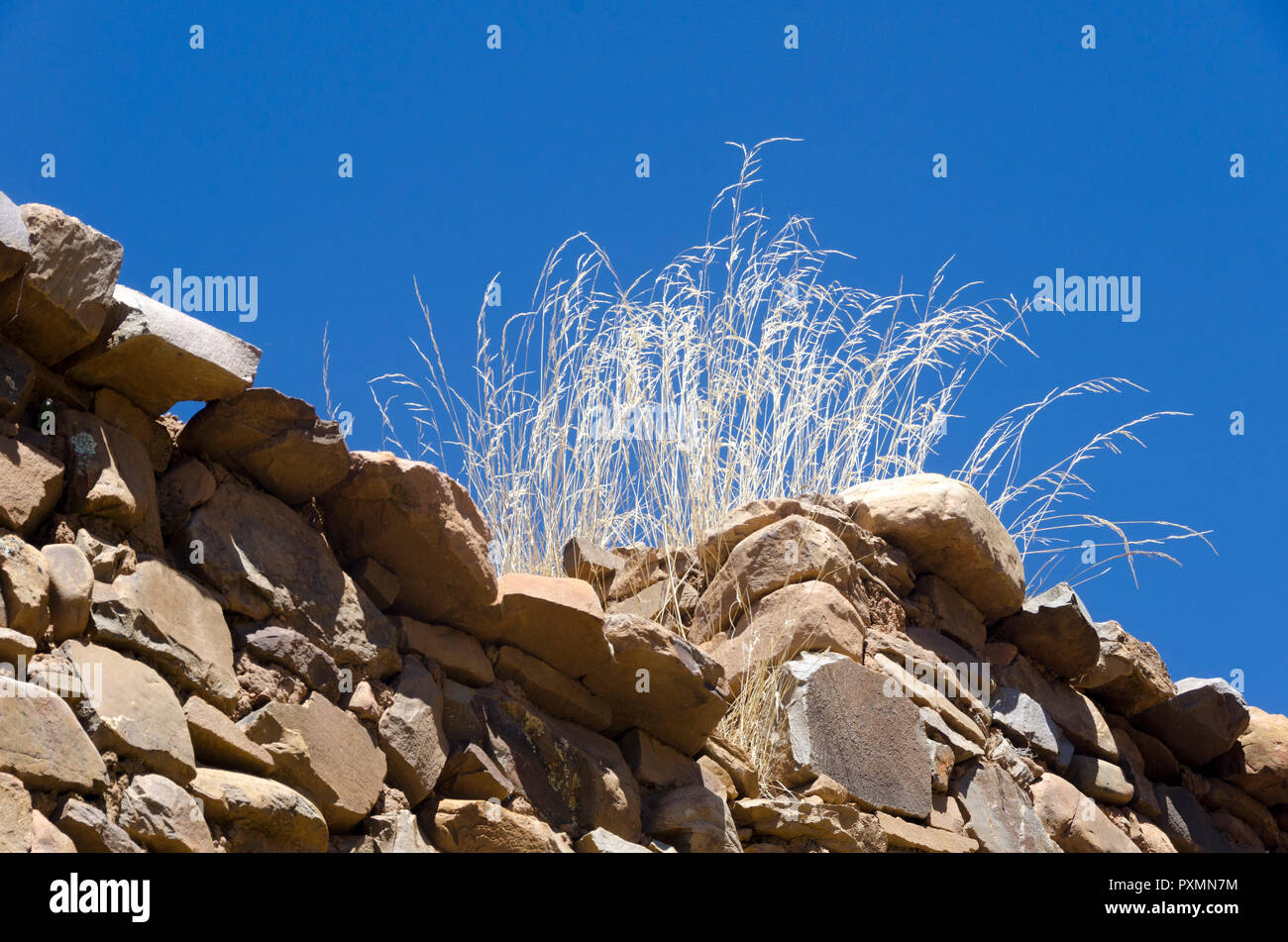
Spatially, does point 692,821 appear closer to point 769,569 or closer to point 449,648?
point 449,648

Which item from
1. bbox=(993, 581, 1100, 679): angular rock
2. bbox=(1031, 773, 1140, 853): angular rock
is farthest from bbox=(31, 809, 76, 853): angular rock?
bbox=(993, 581, 1100, 679): angular rock

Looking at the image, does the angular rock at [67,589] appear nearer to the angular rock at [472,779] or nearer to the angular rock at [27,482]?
the angular rock at [27,482]

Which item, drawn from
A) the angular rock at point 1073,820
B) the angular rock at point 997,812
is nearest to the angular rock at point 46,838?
the angular rock at point 997,812

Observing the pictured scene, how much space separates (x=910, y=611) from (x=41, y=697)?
3316mm

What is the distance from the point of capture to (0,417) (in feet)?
8.16

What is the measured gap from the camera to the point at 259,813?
96.0 inches

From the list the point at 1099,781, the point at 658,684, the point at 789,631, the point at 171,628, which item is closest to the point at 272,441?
the point at 171,628

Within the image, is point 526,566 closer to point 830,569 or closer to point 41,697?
point 830,569

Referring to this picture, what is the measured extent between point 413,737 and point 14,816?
3.43 ft

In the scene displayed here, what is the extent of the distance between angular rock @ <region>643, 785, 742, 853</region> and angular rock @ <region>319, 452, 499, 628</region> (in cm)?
74

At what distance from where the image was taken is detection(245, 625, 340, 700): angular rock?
9.00ft

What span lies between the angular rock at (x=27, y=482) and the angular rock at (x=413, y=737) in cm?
88

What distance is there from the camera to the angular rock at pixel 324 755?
2.62 m

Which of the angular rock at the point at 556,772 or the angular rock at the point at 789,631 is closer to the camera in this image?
the angular rock at the point at 556,772
